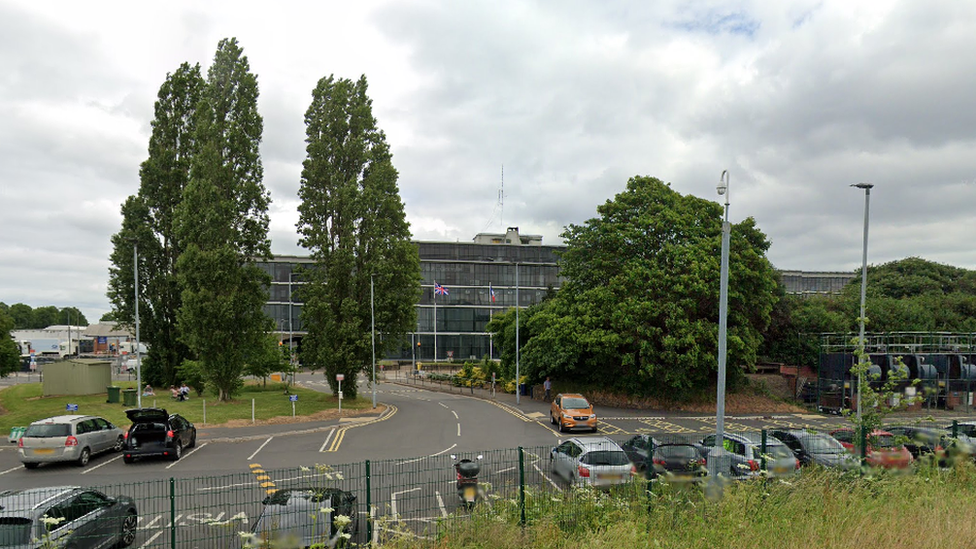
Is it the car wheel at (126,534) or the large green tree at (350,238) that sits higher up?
the large green tree at (350,238)

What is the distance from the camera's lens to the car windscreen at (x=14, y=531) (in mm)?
8336

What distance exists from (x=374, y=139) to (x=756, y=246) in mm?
25828

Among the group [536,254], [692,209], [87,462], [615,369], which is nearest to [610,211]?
[692,209]

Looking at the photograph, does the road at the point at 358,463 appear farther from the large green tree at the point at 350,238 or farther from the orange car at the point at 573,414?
the large green tree at the point at 350,238

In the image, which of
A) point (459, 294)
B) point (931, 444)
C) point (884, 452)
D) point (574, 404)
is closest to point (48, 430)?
point (574, 404)

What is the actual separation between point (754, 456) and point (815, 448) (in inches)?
64.5

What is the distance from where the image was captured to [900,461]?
10.3 meters

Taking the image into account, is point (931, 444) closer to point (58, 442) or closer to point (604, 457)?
point (604, 457)

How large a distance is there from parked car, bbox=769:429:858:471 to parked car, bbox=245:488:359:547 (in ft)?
29.7

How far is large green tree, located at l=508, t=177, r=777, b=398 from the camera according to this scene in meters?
31.3

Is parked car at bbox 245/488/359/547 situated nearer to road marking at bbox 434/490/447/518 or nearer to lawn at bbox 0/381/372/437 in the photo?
road marking at bbox 434/490/447/518

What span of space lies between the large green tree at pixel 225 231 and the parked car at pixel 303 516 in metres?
26.6

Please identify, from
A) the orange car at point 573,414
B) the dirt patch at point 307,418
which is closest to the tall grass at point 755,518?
the orange car at point 573,414

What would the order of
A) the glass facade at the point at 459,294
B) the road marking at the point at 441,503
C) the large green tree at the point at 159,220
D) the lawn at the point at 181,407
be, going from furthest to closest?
the glass facade at the point at 459,294, the large green tree at the point at 159,220, the lawn at the point at 181,407, the road marking at the point at 441,503
